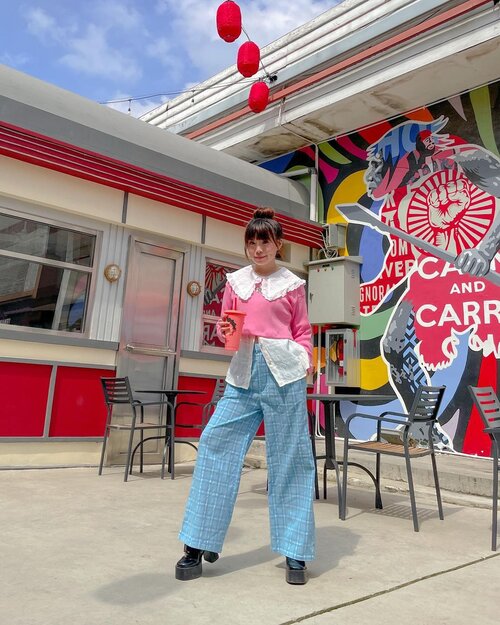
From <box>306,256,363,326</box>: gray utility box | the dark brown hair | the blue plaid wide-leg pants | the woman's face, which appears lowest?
the blue plaid wide-leg pants

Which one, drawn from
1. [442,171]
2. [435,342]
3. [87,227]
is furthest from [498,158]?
[87,227]

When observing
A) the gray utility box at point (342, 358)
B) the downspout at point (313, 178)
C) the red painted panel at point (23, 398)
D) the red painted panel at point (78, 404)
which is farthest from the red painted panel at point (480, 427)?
the red painted panel at point (23, 398)

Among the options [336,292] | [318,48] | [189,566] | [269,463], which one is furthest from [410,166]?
[189,566]

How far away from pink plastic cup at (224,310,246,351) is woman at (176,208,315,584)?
28 mm

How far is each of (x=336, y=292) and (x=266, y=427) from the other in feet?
16.5

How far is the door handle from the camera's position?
5801 mm

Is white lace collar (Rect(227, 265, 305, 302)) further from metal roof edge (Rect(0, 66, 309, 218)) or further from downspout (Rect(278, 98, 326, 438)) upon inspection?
downspout (Rect(278, 98, 326, 438))

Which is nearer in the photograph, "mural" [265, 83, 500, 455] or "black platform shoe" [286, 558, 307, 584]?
"black platform shoe" [286, 558, 307, 584]

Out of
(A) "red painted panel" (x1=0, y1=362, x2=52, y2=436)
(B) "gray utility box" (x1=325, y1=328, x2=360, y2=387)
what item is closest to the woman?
(A) "red painted panel" (x1=0, y1=362, x2=52, y2=436)

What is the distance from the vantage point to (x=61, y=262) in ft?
18.1

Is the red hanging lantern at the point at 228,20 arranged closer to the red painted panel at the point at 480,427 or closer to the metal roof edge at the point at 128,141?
the metal roof edge at the point at 128,141

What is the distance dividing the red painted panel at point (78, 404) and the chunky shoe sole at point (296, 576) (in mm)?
3607

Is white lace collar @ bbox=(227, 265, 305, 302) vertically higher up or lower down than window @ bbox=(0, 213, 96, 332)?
lower down

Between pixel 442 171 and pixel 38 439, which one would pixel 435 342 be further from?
pixel 38 439
